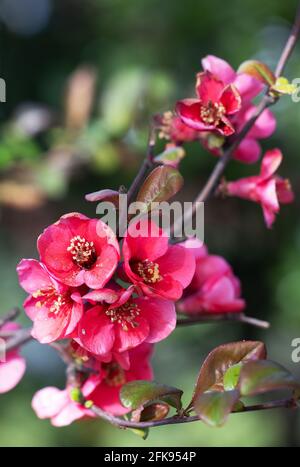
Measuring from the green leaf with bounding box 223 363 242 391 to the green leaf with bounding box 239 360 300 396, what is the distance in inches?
2.0

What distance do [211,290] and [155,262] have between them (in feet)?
0.50

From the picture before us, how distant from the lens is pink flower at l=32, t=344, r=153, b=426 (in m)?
0.61

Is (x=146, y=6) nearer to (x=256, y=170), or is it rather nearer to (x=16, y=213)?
(x=256, y=170)

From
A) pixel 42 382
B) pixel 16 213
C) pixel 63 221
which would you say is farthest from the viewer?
pixel 42 382

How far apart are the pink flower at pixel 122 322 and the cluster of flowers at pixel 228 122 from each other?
18 centimetres

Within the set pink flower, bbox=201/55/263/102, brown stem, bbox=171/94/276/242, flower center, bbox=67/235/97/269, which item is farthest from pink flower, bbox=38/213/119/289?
pink flower, bbox=201/55/263/102

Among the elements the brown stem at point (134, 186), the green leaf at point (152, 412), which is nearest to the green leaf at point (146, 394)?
the green leaf at point (152, 412)

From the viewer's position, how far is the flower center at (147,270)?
0.53 m

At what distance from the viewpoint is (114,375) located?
623 millimetres

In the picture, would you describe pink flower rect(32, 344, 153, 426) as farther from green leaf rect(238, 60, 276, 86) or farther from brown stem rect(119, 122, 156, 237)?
green leaf rect(238, 60, 276, 86)

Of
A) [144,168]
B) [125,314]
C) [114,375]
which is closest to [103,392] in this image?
[114,375]

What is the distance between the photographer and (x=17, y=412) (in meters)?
2.54
